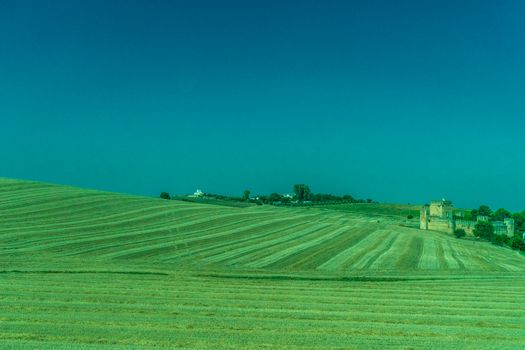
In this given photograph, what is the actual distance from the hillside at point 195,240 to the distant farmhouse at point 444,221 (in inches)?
994

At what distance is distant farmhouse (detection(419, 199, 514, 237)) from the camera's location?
80.8m

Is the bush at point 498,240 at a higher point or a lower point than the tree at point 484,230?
lower

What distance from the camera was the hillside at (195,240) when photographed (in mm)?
33781

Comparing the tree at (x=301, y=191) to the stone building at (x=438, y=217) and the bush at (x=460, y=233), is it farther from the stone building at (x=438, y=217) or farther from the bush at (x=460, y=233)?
the bush at (x=460, y=233)

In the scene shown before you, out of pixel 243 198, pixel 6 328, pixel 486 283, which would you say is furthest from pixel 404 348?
pixel 243 198

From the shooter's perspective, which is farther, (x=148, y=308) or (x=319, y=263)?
(x=319, y=263)

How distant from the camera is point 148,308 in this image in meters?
18.7

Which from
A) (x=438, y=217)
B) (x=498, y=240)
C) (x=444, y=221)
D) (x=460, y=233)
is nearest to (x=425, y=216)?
(x=438, y=217)

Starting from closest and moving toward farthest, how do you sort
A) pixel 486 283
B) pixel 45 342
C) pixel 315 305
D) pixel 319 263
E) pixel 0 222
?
pixel 45 342, pixel 315 305, pixel 486 283, pixel 319 263, pixel 0 222

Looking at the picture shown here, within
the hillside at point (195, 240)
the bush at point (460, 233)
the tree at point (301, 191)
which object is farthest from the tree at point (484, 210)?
the hillside at point (195, 240)

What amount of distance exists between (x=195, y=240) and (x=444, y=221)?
56.5 meters

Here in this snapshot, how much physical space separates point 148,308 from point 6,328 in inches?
208

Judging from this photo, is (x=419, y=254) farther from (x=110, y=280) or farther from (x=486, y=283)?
(x=110, y=280)

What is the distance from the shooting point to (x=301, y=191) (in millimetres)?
158875
